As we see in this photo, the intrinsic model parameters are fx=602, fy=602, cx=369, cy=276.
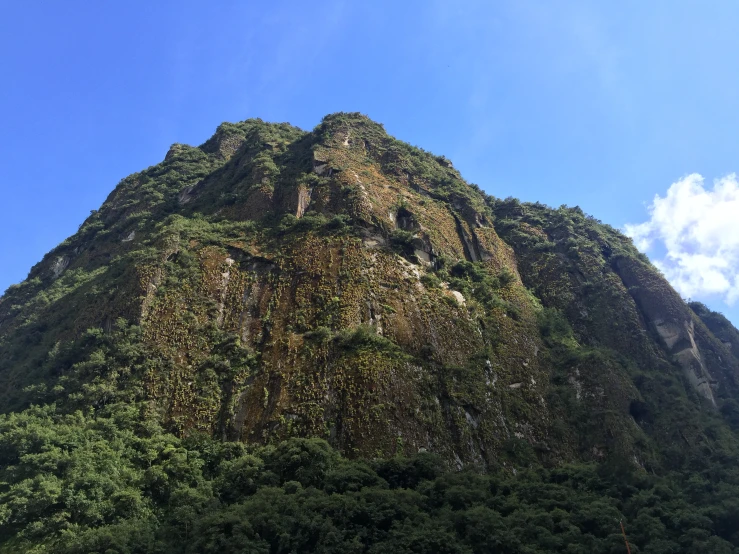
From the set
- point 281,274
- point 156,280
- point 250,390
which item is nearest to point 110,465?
point 250,390

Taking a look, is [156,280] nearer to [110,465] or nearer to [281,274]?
[281,274]

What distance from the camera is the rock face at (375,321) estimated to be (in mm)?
34281

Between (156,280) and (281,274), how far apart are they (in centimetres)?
839

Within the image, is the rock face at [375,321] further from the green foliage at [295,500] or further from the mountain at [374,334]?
the green foliage at [295,500]

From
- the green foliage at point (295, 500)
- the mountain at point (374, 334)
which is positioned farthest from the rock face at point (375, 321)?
the green foliage at point (295, 500)

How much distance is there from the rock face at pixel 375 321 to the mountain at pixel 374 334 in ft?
0.49

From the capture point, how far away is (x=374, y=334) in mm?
37094

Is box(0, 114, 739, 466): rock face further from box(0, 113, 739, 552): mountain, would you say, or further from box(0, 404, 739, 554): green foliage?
box(0, 404, 739, 554): green foliage

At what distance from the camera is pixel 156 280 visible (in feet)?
133

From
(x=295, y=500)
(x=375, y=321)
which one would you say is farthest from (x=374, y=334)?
(x=295, y=500)

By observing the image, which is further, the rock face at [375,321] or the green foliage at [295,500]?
the rock face at [375,321]

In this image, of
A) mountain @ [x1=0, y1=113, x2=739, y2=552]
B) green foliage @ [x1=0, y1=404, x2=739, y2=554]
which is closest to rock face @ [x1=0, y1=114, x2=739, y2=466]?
mountain @ [x1=0, y1=113, x2=739, y2=552]

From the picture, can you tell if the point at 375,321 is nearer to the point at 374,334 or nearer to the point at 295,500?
the point at 374,334

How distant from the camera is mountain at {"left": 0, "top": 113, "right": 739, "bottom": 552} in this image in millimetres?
33906
